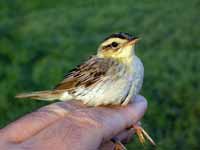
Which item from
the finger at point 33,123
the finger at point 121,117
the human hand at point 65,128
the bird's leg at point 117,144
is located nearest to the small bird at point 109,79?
the finger at point 121,117

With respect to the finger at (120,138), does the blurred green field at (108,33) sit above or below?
below

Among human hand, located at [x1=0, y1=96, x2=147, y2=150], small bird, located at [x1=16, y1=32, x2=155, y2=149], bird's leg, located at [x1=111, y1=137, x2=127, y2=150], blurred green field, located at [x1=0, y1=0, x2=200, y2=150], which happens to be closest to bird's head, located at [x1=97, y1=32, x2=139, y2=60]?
small bird, located at [x1=16, y1=32, x2=155, y2=149]

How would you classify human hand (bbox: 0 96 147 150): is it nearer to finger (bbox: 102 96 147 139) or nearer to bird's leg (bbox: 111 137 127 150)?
finger (bbox: 102 96 147 139)

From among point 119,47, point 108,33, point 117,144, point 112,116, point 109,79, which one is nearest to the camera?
point 112,116

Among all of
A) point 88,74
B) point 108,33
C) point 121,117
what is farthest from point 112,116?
point 108,33

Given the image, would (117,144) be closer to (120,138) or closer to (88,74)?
(120,138)

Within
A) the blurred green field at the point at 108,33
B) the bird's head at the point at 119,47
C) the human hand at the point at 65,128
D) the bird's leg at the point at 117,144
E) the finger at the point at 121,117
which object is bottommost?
the blurred green field at the point at 108,33

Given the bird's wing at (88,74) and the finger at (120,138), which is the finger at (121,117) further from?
the bird's wing at (88,74)
